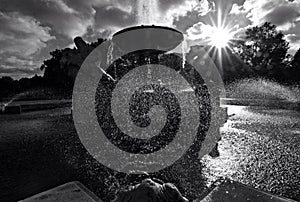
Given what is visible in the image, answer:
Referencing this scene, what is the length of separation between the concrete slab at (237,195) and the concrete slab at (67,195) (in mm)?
1284

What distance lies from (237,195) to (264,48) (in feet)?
145

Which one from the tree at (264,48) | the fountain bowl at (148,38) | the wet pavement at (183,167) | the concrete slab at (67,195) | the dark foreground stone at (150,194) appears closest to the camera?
the dark foreground stone at (150,194)

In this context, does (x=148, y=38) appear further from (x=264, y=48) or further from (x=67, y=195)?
(x=264, y=48)

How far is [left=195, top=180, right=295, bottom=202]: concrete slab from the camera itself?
75.9 inches

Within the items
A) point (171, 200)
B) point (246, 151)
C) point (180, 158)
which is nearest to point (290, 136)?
point (246, 151)

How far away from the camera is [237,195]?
2012 mm

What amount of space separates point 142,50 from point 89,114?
165 inches

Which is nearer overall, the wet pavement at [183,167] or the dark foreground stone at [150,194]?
the dark foreground stone at [150,194]

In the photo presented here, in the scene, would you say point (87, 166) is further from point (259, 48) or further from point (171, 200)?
point (259, 48)

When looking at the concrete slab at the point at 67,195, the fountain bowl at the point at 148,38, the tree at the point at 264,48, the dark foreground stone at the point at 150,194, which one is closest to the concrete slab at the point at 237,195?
the dark foreground stone at the point at 150,194

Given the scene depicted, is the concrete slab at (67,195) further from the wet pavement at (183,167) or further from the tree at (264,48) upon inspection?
the tree at (264,48)

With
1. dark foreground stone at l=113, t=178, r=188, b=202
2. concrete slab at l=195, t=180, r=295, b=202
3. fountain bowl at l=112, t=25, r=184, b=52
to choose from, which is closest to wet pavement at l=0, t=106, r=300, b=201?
concrete slab at l=195, t=180, r=295, b=202

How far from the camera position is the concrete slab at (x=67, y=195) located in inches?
83.7

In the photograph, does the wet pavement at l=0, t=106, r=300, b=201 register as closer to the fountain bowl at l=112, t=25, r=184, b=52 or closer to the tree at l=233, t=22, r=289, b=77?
the fountain bowl at l=112, t=25, r=184, b=52
